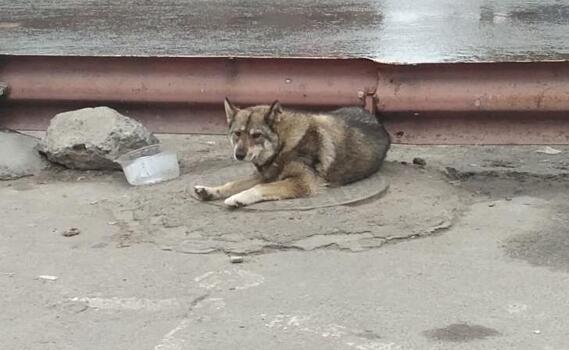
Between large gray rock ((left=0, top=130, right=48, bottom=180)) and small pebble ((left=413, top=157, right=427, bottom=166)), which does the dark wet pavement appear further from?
large gray rock ((left=0, top=130, right=48, bottom=180))

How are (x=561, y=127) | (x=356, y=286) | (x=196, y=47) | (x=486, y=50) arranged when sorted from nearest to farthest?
(x=356, y=286), (x=561, y=127), (x=486, y=50), (x=196, y=47)

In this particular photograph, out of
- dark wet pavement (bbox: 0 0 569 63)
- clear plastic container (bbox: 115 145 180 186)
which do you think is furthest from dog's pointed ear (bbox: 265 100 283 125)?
dark wet pavement (bbox: 0 0 569 63)

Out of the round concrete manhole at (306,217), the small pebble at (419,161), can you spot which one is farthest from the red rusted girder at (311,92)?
the round concrete manhole at (306,217)

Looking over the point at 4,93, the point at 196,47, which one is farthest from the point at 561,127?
the point at 196,47

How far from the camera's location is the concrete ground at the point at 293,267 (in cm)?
431

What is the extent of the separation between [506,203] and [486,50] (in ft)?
17.9

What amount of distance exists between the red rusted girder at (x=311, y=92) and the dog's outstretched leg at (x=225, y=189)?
42.6 inches

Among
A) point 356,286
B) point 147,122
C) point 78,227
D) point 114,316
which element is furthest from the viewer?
point 147,122

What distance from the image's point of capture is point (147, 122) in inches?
307

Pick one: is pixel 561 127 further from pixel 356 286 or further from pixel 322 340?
pixel 322 340

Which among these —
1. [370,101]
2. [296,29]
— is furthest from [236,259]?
[296,29]

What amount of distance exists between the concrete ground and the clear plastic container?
0.12 meters

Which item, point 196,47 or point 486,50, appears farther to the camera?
point 196,47

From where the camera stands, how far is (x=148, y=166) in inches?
268
